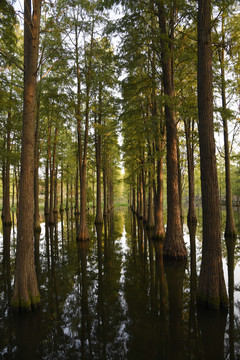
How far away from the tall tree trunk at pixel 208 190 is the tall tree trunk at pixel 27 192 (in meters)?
4.20

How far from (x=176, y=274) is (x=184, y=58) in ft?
29.8

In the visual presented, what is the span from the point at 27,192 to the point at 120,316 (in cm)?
374

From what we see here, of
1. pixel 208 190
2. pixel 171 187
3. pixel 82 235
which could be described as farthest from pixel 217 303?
pixel 82 235

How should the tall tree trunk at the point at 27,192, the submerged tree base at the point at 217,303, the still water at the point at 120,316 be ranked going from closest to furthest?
the still water at the point at 120,316 < the submerged tree base at the point at 217,303 < the tall tree trunk at the point at 27,192

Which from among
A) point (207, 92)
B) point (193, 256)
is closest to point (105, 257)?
point (193, 256)

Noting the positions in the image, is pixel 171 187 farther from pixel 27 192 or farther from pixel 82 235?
pixel 82 235

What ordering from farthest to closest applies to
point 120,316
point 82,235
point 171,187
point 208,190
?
1. point 82,235
2. point 171,187
3. point 208,190
4. point 120,316

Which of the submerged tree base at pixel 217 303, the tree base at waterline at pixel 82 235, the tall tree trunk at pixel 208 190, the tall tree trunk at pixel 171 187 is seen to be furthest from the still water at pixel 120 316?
the tree base at waterline at pixel 82 235

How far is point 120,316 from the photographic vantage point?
197 inches

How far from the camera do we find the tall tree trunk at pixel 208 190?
5199 mm

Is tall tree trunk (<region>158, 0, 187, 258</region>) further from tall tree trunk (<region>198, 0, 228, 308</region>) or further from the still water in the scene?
tall tree trunk (<region>198, 0, 228, 308</region>)

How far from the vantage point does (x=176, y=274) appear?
25.4 ft

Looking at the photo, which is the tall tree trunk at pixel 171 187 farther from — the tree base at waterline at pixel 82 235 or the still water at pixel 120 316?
the tree base at waterline at pixel 82 235

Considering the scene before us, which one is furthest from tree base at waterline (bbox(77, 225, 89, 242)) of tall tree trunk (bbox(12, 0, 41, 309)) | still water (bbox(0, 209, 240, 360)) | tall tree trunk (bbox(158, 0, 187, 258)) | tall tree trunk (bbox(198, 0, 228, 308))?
tall tree trunk (bbox(198, 0, 228, 308))
